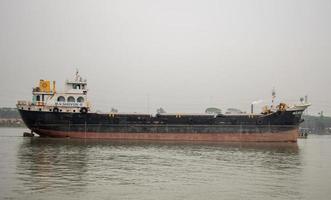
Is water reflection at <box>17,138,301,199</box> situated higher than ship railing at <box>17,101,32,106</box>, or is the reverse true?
ship railing at <box>17,101,32,106</box>

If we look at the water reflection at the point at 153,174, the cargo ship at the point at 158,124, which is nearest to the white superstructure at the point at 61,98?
the cargo ship at the point at 158,124

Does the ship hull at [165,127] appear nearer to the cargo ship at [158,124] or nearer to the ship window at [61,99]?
the cargo ship at [158,124]

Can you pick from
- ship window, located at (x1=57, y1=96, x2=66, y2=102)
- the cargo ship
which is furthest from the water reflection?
ship window, located at (x1=57, y1=96, x2=66, y2=102)

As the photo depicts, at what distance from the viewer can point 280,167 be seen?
23.5 meters

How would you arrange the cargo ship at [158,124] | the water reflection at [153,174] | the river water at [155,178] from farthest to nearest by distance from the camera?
1. the cargo ship at [158,124]
2. the water reflection at [153,174]
3. the river water at [155,178]

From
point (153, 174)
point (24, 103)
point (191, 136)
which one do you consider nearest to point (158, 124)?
point (191, 136)

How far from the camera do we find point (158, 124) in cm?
4506

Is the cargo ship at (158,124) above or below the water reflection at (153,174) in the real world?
above

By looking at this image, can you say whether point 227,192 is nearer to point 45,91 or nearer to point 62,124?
point 62,124

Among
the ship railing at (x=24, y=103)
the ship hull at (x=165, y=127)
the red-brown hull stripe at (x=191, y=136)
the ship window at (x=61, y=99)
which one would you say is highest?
the ship window at (x=61, y=99)

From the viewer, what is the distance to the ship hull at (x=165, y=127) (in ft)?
144

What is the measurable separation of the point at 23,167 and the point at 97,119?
79.1ft

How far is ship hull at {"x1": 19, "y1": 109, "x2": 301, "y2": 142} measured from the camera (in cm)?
4384

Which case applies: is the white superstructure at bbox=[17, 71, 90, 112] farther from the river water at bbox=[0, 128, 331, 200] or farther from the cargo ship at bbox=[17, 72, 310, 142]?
Result: the river water at bbox=[0, 128, 331, 200]
